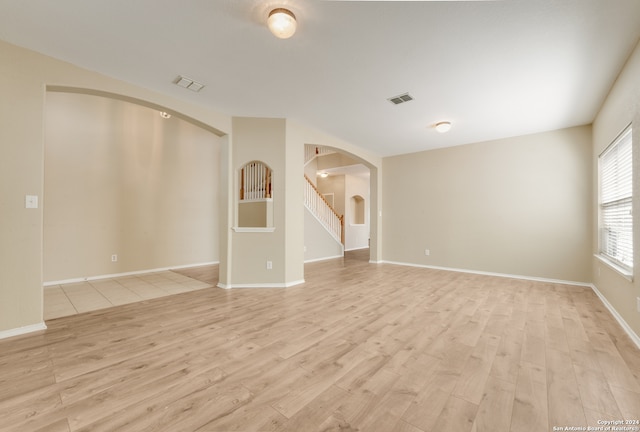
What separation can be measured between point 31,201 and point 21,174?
27 cm

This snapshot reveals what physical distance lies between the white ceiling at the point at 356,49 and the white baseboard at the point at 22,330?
2751 millimetres

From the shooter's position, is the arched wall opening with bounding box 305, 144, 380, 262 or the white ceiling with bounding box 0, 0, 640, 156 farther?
the arched wall opening with bounding box 305, 144, 380, 262

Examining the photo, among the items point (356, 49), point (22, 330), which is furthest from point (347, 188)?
point (22, 330)

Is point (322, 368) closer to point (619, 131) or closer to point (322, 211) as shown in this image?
point (619, 131)

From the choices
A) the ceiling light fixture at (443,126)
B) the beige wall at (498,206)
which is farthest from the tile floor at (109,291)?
the beige wall at (498,206)

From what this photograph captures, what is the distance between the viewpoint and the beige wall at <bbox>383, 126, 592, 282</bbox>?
4477 millimetres

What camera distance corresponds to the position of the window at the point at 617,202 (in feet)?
9.30

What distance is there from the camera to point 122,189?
16.8 feet

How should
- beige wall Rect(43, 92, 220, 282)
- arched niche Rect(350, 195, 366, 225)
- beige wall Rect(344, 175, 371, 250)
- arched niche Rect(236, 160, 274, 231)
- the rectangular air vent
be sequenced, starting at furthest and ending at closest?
arched niche Rect(350, 195, 366, 225), beige wall Rect(344, 175, 371, 250), arched niche Rect(236, 160, 274, 231), beige wall Rect(43, 92, 220, 282), the rectangular air vent

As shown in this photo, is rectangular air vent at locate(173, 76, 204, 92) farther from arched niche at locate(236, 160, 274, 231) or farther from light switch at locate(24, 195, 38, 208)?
arched niche at locate(236, 160, 274, 231)

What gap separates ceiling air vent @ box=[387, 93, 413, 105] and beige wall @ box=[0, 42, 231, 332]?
381 centimetres

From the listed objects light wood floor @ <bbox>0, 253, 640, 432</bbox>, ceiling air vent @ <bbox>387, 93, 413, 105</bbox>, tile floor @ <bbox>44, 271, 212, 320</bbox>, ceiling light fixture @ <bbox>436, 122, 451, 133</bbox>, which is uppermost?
ceiling air vent @ <bbox>387, 93, 413, 105</bbox>

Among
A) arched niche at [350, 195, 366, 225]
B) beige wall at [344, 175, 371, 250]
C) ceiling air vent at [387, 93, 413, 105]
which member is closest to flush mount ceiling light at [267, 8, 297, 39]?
ceiling air vent at [387, 93, 413, 105]

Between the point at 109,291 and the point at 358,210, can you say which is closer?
the point at 109,291
